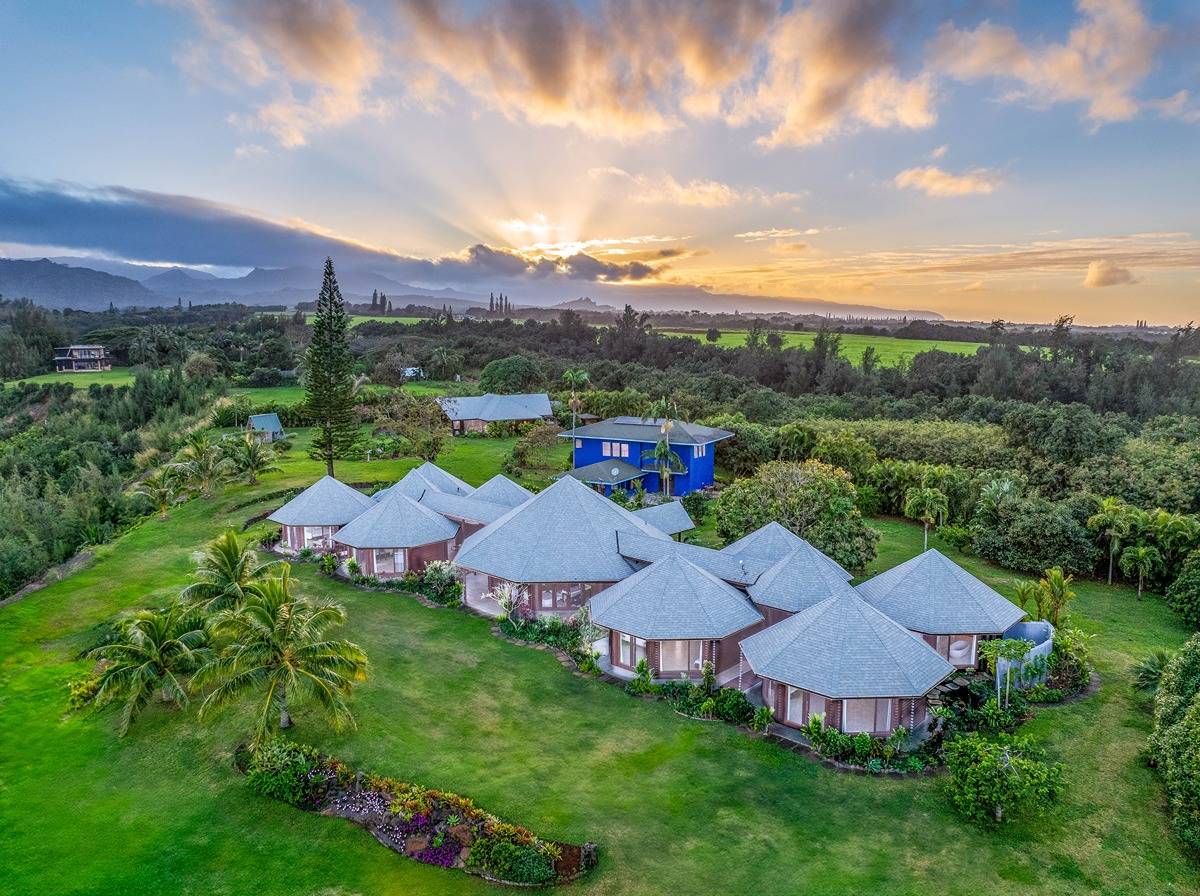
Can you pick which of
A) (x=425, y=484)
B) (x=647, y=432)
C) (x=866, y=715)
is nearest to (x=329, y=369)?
(x=425, y=484)

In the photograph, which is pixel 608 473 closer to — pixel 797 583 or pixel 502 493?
pixel 502 493

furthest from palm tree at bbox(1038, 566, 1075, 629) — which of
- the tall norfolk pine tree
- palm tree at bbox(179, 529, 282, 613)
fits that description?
the tall norfolk pine tree

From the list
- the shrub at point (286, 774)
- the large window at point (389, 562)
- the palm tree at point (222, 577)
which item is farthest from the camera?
the large window at point (389, 562)

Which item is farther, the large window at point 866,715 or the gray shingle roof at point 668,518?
the gray shingle roof at point 668,518

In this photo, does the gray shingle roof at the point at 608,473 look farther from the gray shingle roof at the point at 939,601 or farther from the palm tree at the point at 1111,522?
the palm tree at the point at 1111,522

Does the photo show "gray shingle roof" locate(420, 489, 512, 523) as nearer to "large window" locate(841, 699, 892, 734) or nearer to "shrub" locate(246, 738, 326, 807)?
"shrub" locate(246, 738, 326, 807)

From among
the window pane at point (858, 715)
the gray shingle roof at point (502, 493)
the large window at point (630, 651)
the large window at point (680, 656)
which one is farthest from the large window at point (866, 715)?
the gray shingle roof at point (502, 493)
